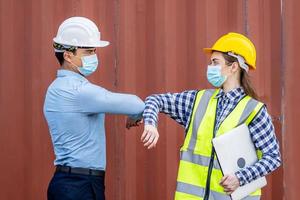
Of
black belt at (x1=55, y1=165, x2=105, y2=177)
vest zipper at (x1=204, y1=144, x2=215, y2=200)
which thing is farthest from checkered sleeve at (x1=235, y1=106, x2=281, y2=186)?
black belt at (x1=55, y1=165, x2=105, y2=177)

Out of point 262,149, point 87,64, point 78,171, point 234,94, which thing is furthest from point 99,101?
point 262,149

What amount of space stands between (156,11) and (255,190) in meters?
2.20

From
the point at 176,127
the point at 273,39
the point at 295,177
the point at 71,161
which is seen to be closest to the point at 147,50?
the point at 176,127

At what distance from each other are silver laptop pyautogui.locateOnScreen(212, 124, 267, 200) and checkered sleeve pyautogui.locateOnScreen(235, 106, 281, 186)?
37 mm

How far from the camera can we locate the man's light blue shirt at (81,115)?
3592 millimetres

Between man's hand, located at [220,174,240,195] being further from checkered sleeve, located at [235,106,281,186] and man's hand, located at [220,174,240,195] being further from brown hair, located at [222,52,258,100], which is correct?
brown hair, located at [222,52,258,100]

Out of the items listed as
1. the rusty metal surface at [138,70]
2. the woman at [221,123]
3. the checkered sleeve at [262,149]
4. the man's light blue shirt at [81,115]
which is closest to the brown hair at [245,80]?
the woman at [221,123]

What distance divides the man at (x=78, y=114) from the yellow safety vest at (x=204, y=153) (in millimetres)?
326

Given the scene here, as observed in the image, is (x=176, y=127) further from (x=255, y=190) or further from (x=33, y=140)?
(x=255, y=190)

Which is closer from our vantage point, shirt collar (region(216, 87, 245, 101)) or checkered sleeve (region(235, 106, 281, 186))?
checkered sleeve (region(235, 106, 281, 186))

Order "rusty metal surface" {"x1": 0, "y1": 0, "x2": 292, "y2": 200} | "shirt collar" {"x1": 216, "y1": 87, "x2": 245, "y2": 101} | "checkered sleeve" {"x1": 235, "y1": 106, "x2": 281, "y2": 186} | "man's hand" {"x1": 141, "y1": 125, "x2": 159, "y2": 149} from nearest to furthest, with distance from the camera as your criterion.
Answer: "man's hand" {"x1": 141, "y1": 125, "x2": 159, "y2": 149}, "checkered sleeve" {"x1": 235, "y1": 106, "x2": 281, "y2": 186}, "shirt collar" {"x1": 216, "y1": 87, "x2": 245, "y2": 101}, "rusty metal surface" {"x1": 0, "y1": 0, "x2": 292, "y2": 200}

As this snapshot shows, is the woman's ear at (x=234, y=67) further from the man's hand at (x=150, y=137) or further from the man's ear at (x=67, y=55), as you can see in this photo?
the man's ear at (x=67, y=55)

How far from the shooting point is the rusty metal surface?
5258mm

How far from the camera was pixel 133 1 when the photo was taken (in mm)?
5402
